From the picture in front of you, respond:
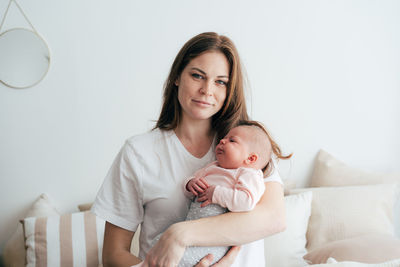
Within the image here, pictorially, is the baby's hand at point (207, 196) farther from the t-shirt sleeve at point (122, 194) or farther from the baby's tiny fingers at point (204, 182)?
the t-shirt sleeve at point (122, 194)

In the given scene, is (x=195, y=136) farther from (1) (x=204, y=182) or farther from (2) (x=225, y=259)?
(2) (x=225, y=259)

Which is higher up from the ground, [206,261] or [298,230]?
[206,261]

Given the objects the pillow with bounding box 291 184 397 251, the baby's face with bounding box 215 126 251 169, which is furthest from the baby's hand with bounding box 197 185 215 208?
the pillow with bounding box 291 184 397 251

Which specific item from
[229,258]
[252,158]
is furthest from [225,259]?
[252,158]

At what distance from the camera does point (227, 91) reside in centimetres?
130

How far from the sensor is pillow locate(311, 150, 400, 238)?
237 centimetres

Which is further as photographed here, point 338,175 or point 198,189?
point 338,175

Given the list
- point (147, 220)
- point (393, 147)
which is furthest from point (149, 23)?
point (393, 147)

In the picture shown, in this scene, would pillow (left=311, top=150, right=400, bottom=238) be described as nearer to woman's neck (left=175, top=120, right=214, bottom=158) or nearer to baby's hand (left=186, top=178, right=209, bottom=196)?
woman's neck (left=175, top=120, right=214, bottom=158)

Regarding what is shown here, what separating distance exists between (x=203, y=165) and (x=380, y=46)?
193cm

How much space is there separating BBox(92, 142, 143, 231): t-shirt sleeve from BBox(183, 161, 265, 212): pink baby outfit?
0.29 meters

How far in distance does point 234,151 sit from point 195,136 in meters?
0.24

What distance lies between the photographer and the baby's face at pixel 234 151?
118 centimetres

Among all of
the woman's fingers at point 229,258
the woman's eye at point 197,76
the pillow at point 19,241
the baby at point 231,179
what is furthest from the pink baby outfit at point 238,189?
the pillow at point 19,241
